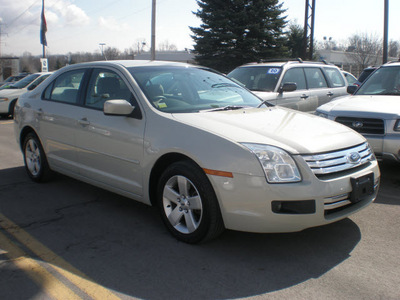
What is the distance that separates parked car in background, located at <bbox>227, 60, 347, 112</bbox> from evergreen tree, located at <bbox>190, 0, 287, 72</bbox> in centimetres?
1793

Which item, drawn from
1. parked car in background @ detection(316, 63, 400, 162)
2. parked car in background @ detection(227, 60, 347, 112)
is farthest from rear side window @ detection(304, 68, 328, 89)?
parked car in background @ detection(316, 63, 400, 162)

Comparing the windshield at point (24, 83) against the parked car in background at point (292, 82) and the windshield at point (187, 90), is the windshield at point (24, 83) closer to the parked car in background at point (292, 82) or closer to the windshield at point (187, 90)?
the parked car in background at point (292, 82)

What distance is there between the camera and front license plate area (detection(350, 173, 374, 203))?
346 centimetres

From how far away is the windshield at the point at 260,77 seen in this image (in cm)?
846

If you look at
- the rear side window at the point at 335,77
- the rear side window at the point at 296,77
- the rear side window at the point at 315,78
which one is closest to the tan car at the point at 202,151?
the rear side window at the point at 296,77

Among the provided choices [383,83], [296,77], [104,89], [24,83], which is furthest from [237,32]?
[104,89]

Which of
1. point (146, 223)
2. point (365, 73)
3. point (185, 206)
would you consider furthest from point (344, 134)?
point (365, 73)

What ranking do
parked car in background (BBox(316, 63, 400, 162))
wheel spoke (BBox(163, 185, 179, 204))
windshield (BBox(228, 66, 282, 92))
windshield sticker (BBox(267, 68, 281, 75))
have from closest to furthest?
wheel spoke (BBox(163, 185, 179, 204)) < parked car in background (BBox(316, 63, 400, 162)) < windshield (BBox(228, 66, 282, 92)) < windshield sticker (BBox(267, 68, 281, 75))

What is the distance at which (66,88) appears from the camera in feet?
17.5

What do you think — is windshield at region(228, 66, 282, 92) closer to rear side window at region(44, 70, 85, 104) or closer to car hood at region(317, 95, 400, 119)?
car hood at region(317, 95, 400, 119)

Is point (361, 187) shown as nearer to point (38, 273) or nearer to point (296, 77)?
point (38, 273)

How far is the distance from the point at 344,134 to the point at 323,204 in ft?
3.06

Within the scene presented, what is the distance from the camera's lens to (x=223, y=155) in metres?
3.34

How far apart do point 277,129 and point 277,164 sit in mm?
520
